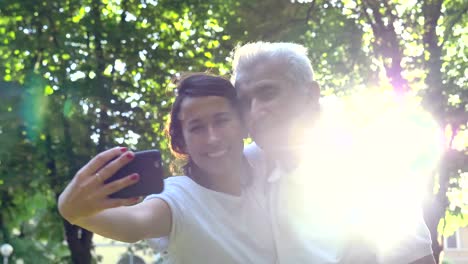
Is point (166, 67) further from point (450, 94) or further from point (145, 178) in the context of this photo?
point (145, 178)

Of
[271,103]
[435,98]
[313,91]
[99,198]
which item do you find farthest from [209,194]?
[435,98]

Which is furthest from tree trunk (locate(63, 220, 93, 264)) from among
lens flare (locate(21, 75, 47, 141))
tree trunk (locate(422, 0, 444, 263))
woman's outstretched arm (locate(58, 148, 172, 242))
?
woman's outstretched arm (locate(58, 148, 172, 242))

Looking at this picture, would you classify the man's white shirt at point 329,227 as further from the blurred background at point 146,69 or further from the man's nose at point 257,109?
the blurred background at point 146,69

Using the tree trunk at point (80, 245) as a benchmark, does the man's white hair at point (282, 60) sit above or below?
above

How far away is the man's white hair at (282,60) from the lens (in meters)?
1.81

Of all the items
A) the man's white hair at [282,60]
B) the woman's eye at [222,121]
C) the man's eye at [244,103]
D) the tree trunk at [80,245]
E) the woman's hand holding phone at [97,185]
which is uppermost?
the man's white hair at [282,60]

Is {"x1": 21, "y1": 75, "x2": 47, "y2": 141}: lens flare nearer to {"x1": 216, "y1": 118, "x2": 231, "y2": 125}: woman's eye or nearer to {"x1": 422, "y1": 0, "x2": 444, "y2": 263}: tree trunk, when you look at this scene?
{"x1": 422, "y1": 0, "x2": 444, "y2": 263}: tree trunk

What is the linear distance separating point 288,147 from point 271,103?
133mm

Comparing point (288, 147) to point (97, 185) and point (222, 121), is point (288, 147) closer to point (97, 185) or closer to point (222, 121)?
point (222, 121)

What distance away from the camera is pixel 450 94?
9180mm

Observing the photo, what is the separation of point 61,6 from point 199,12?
218cm

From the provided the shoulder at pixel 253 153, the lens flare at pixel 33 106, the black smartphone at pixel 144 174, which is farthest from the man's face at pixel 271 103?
the lens flare at pixel 33 106

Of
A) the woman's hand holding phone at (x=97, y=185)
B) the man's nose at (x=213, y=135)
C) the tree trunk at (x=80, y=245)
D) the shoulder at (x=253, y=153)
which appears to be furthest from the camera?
the tree trunk at (x=80, y=245)

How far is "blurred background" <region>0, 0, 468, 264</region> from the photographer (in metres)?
8.18
